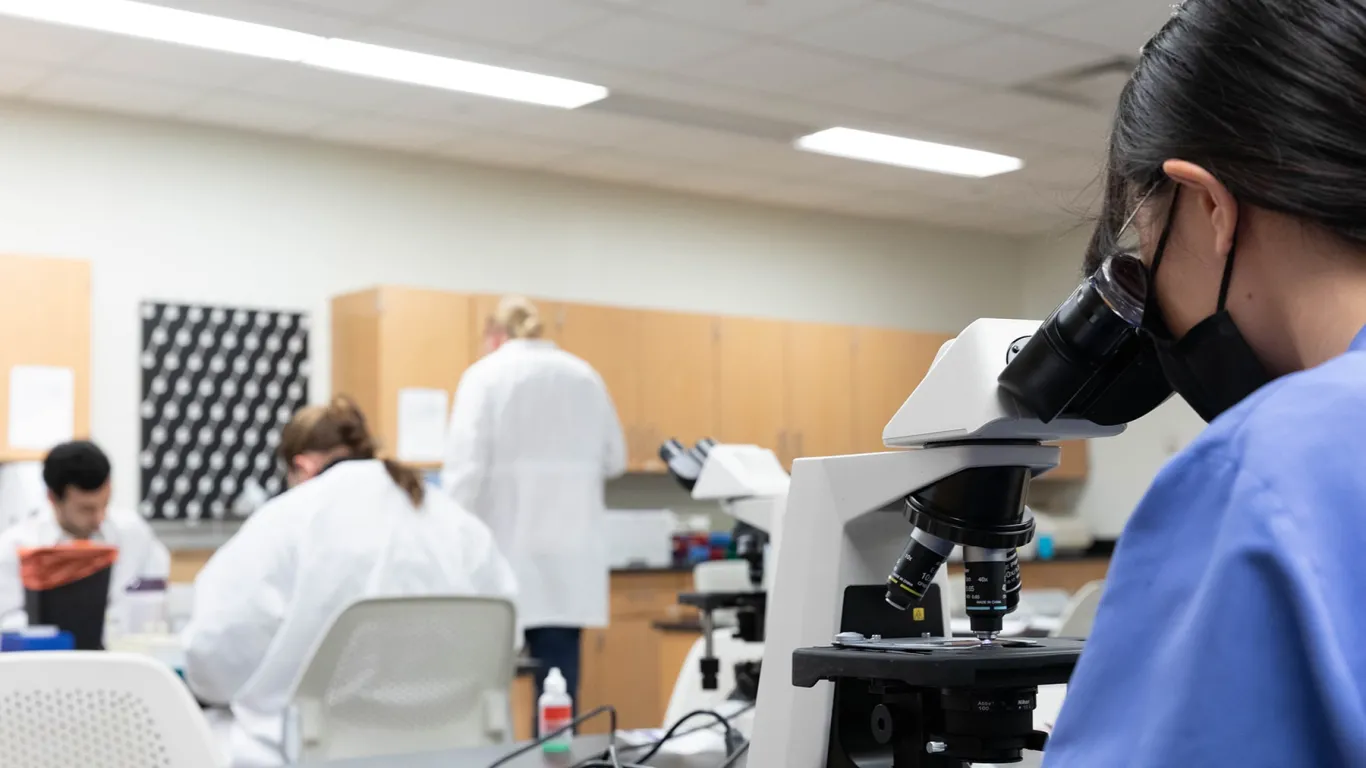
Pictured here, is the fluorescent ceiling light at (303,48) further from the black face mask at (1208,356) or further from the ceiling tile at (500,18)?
the black face mask at (1208,356)

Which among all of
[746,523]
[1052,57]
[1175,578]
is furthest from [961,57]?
[1175,578]

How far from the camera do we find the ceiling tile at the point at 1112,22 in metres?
4.26

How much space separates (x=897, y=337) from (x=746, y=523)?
5030 millimetres

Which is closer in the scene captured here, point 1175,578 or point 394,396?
point 1175,578

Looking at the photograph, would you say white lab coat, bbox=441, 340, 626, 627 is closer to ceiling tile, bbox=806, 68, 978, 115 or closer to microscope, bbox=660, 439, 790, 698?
ceiling tile, bbox=806, 68, 978, 115

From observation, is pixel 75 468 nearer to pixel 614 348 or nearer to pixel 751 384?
pixel 614 348

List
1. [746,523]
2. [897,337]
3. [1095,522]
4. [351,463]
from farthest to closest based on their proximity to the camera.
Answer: [1095,522] → [897,337] → [351,463] → [746,523]

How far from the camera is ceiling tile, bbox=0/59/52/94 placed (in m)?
4.77

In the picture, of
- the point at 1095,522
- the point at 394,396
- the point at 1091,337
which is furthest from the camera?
the point at 1095,522

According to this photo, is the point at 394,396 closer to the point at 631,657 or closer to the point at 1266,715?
the point at 631,657

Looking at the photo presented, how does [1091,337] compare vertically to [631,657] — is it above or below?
above

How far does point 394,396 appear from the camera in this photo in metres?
5.64

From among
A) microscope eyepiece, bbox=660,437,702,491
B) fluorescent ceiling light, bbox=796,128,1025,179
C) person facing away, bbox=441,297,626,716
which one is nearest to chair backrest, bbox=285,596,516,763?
microscope eyepiece, bbox=660,437,702,491

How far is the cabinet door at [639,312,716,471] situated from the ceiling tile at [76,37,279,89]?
2.18m
